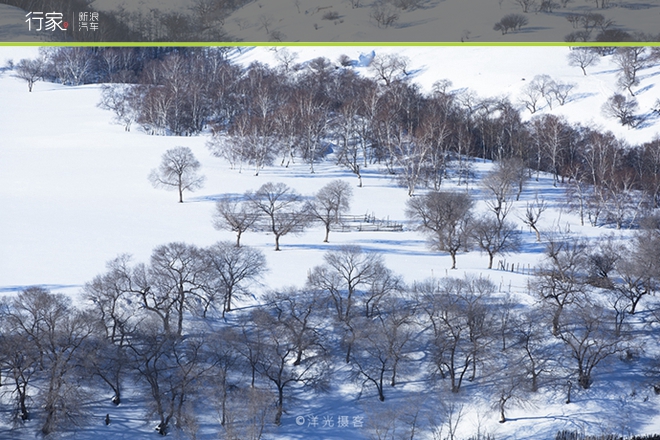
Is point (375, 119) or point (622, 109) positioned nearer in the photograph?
point (375, 119)

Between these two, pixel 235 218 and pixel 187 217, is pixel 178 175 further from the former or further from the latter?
pixel 235 218

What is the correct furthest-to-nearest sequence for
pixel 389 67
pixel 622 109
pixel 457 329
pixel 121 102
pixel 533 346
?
pixel 389 67 → pixel 121 102 → pixel 622 109 → pixel 533 346 → pixel 457 329

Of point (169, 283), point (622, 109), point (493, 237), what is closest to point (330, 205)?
point (493, 237)

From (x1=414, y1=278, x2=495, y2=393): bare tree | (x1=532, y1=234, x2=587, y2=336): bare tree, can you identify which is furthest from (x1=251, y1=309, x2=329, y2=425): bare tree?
(x1=532, y1=234, x2=587, y2=336): bare tree

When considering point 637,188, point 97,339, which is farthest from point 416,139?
point 97,339

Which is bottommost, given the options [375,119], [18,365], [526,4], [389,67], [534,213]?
[18,365]

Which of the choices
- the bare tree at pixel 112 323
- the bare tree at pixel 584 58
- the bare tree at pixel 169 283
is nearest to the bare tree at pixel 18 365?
the bare tree at pixel 112 323

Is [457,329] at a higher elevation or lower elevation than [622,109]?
lower

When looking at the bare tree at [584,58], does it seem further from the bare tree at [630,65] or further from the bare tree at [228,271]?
the bare tree at [228,271]
